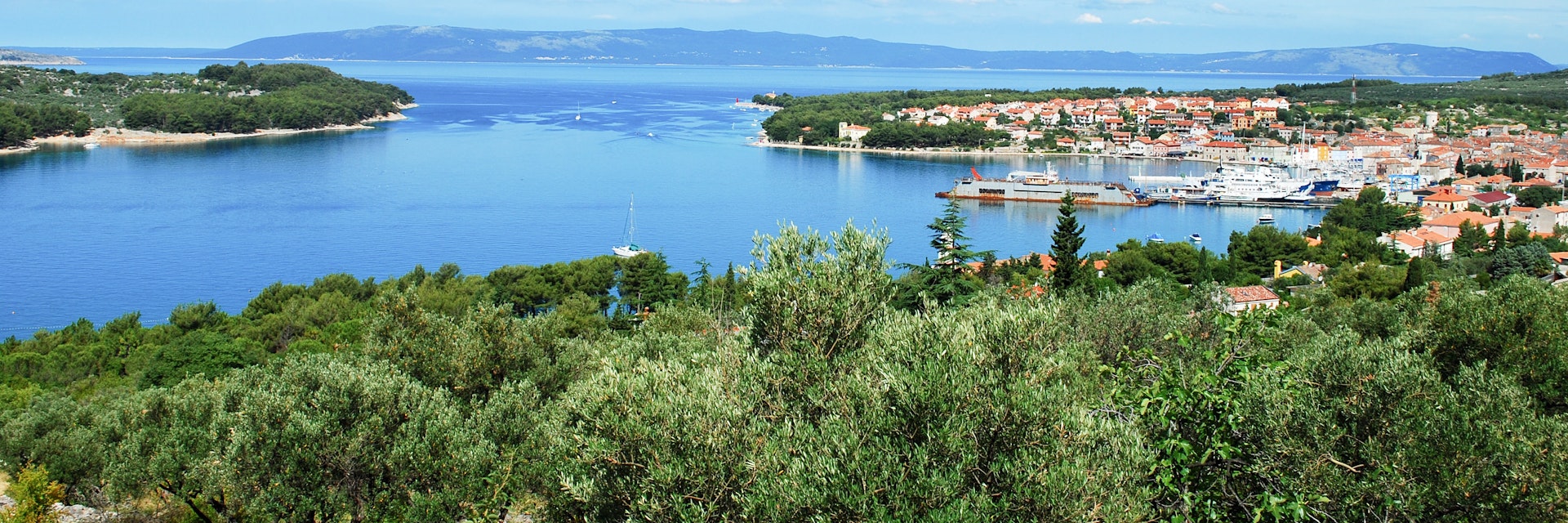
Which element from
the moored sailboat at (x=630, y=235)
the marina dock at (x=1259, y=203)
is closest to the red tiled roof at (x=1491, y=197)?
the marina dock at (x=1259, y=203)

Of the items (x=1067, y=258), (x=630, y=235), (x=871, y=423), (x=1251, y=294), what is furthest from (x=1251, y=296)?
(x=630, y=235)

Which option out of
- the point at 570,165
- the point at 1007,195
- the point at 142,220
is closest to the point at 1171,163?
the point at 1007,195

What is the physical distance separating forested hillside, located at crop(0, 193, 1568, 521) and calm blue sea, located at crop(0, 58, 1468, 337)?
6.17 meters

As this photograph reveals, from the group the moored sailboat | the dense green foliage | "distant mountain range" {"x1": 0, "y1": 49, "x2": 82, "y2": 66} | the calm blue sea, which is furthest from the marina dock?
"distant mountain range" {"x1": 0, "y1": 49, "x2": 82, "y2": 66}

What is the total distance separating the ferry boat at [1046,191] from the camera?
31672mm

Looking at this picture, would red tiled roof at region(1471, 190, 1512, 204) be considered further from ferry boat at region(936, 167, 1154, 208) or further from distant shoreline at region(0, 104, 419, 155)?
distant shoreline at region(0, 104, 419, 155)

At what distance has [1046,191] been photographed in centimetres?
3231

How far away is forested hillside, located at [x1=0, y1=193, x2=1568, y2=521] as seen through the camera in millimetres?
3467

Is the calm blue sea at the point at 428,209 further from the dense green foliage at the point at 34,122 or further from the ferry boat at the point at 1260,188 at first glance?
the dense green foliage at the point at 34,122

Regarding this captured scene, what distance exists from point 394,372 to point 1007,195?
1108 inches

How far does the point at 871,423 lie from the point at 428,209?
25703mm

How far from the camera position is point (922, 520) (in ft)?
11.0

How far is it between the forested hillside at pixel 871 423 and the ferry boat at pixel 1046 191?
25326 mm

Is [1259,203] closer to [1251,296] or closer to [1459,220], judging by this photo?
[1459,220]
